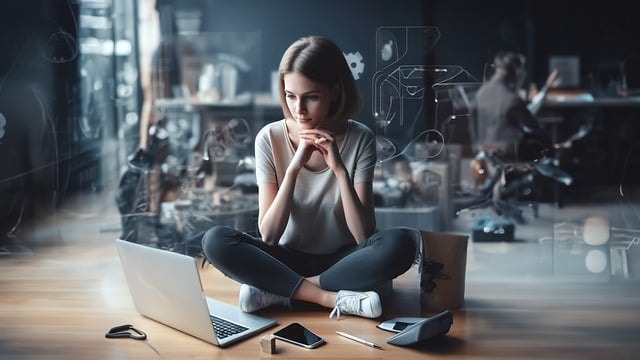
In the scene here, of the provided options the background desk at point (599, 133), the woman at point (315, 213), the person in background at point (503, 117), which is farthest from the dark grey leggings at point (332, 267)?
the background desk at point (599, 133)

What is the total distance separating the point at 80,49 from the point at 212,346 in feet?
5.32

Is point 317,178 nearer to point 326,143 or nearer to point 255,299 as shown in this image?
point 326,143

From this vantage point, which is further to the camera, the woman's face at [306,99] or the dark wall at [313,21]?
the dark wall at [313,21]

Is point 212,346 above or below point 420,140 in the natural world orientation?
below

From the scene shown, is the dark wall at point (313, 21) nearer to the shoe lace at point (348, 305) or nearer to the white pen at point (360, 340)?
the shoe lace at point (348, 305)

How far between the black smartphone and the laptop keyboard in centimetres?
12

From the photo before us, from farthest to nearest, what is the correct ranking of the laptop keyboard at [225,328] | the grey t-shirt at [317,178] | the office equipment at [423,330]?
1. the grey t-shirt at [317,178]
2. the laptop keyboard at [225,328]
3. the office equipment at [423,330]

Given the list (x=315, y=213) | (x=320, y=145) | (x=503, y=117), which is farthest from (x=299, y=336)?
(x=503, y=117)

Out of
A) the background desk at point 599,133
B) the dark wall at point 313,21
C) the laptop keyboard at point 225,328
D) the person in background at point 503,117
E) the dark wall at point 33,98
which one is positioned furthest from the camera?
the background desk at point 599,133

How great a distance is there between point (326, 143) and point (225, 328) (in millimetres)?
557

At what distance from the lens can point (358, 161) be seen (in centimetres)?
211

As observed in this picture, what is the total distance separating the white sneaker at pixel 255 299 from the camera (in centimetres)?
204

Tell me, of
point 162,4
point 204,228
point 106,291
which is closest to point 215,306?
point 106,291

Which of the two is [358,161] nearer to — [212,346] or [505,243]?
[212,346]
